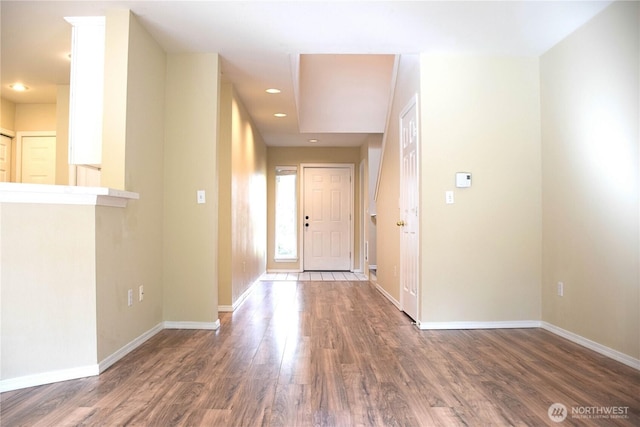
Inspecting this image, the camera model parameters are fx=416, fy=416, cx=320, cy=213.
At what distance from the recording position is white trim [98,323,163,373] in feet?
8.10

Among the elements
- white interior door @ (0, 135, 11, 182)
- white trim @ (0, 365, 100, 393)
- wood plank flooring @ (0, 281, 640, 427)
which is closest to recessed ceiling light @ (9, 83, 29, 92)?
white interior door @ (0, 135, 11, 182)

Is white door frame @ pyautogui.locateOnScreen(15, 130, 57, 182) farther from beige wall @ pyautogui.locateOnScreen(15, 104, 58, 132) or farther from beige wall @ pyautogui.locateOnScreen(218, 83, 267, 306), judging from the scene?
beige wall @ pyautogui.locateOnScreen(218, 83, 267, 306)

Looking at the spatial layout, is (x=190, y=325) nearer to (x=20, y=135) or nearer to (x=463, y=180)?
(x=463, y=180)

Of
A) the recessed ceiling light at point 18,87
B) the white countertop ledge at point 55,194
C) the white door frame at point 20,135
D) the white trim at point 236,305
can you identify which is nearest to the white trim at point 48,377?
the white countertop ledge at point 55,194

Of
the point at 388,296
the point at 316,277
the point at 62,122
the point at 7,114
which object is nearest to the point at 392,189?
the point at 388,296

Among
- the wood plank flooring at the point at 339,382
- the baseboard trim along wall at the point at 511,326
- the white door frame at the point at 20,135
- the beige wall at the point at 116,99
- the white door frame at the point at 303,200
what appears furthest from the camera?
the white door frame at the point at 303,200

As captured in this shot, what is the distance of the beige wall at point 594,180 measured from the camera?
2.59 metres

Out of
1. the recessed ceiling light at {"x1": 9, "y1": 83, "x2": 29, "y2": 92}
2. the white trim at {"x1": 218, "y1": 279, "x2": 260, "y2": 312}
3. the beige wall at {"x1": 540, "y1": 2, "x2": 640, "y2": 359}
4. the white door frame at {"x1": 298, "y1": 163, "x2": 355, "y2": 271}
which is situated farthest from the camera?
the white door frame at {"x1": 298, "y1": 163, "x2": 355, "y2": 271}

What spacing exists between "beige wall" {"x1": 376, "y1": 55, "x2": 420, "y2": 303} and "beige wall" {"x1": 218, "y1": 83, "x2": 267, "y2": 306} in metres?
1.72

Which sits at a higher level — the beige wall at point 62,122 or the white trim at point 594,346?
the beige wall at point 62,122

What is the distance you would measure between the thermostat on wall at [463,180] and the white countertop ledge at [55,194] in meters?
2.58

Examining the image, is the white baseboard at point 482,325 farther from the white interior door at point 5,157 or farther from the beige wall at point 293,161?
the white interior door at point 5,157

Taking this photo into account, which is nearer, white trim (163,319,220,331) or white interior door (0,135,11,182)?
white trim (163,319,220,331)

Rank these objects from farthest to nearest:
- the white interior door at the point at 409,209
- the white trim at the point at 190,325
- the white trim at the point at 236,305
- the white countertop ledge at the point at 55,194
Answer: the white trim at the point at 236,305
the white interior door at the point at 409,209
the white trim at the point at 190,325
the white countertop ledge at the point at 55,194
